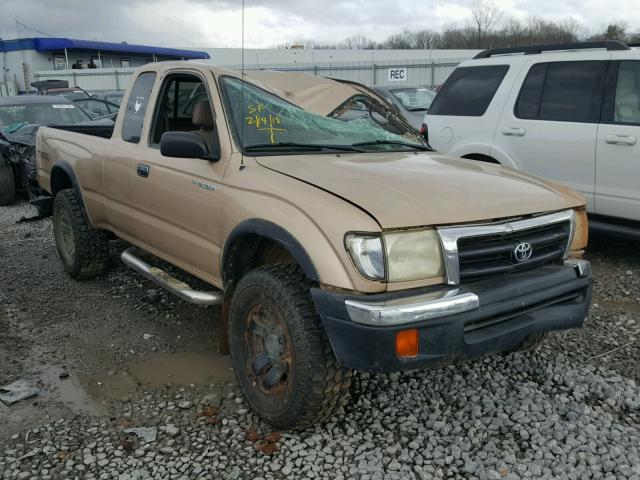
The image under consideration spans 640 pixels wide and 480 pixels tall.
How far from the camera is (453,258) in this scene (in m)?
2.72

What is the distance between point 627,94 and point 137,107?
166 inches

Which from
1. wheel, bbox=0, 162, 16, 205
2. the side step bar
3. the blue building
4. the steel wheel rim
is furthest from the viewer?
the blue building

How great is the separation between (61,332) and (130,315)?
1.72 ft

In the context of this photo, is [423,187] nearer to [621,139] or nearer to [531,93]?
[621,139]

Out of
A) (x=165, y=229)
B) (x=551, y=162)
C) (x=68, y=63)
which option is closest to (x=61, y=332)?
(x=165, y=229)

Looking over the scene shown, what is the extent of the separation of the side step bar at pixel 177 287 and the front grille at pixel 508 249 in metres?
1.47

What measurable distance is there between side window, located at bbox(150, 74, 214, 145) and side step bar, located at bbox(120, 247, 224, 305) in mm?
893

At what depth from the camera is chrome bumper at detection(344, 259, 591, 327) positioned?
254 cm

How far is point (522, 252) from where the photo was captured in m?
2.94

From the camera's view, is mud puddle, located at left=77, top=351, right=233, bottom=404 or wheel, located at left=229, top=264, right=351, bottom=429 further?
mud puddle, located at left=77, top=351, right=233, bottom=404

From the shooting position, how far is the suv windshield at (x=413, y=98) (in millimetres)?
12992

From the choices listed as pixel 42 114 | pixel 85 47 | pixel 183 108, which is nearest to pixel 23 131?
pixel 42 114

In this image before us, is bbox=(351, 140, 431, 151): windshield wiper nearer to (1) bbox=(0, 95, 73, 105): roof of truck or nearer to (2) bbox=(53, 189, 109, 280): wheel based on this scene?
(2) bbox=(53, 189, 109, 280): wheel

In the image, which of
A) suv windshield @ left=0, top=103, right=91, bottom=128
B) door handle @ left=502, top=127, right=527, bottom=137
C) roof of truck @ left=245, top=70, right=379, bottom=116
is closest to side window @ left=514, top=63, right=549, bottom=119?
door handle @ left=502, top=127, right=527, bottom=137
